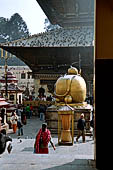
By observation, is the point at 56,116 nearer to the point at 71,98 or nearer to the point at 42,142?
the point at 71,98

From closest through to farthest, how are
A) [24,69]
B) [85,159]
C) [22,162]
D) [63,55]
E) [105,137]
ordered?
[105,137] → [22,162] → [85,159] → [63,55] → [24,69]

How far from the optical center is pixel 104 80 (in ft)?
16.6

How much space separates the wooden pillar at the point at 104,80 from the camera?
16.4ft

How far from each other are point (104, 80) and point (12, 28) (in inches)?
2755

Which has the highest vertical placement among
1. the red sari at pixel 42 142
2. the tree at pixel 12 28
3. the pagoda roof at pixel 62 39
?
the tree at pixel 12 28

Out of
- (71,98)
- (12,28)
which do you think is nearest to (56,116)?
(71,98)

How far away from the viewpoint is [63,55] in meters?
25.3

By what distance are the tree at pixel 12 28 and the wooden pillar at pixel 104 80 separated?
6803 cm

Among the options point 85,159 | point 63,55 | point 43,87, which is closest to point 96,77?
point 85,159

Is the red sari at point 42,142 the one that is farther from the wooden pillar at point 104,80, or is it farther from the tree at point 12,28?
the tree at point 12,28

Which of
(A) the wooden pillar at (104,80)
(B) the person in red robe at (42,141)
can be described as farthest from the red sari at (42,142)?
(A) the wooden pillar at (104,80)

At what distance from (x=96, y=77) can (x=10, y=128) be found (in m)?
9.83

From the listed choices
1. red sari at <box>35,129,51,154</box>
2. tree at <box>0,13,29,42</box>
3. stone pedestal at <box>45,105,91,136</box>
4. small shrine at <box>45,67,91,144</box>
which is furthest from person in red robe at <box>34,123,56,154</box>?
tree at <box>0,13,29,42</box>

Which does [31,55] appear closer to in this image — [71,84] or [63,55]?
[63,55]
